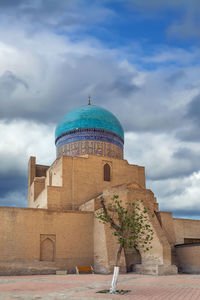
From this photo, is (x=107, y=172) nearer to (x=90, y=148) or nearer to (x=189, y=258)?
(x=90, y=148)

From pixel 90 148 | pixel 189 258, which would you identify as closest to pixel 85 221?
pixel 189 258

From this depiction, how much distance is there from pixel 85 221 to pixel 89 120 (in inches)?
291

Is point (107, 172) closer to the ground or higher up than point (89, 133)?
closer to the ground

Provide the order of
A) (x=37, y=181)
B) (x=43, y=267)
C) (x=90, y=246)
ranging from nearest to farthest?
(x=43, y=267)
(x=90, y=246)
(x=37, y=181)

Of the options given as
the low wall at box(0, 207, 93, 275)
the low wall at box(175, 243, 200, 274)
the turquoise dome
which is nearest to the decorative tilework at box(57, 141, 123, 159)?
the turquoise dome

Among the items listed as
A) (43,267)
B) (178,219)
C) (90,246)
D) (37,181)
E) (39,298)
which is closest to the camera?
(39,298)

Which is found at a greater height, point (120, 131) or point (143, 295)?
point (120, 131)

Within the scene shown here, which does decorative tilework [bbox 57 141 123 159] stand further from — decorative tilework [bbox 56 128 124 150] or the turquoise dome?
the turquoise dome

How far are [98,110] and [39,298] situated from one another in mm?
16248

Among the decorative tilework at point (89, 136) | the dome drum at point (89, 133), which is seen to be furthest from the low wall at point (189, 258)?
the decorative tilework at point (89, 136)

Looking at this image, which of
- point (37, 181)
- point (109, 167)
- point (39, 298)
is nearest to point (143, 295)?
point (39, 298)

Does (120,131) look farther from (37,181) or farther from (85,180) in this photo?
(37,181)

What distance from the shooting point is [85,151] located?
21.4 meters

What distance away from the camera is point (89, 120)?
2183cm
